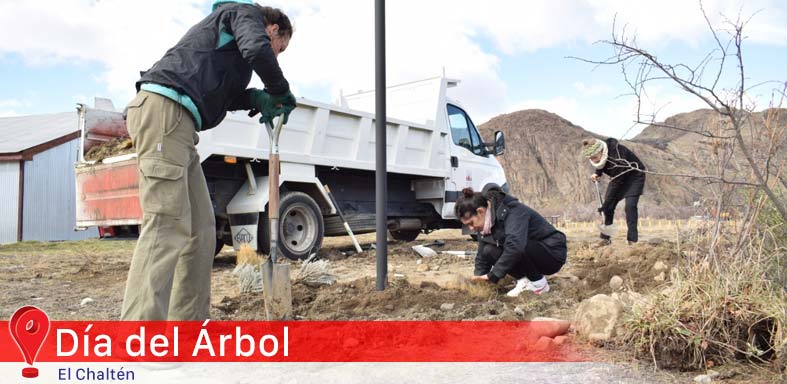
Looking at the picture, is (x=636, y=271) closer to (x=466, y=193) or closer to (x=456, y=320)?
(x=466, y=193)

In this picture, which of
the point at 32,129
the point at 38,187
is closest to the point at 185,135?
the point at 38,187

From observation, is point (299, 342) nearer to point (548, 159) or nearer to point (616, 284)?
point (616, 284)

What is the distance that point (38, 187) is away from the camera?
18.0 m

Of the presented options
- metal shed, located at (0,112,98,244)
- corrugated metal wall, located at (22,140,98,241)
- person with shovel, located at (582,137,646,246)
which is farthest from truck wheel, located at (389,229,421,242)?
metal shed, located at (0,112,98,244)

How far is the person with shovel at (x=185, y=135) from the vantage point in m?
2.59

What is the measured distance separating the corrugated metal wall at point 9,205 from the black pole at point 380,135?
17.3m

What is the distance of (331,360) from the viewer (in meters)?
2.65

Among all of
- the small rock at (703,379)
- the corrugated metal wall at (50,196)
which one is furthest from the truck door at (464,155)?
the corrugated metal wall at (50,196)

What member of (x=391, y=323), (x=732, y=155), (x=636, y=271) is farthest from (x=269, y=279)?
(x=636, y=271)

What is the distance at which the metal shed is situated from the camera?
17.4 m

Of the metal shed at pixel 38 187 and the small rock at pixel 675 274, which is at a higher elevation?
the metal shed at pixel 38 187

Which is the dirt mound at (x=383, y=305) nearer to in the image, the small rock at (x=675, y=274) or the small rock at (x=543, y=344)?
the small rock at (x=543, y=344)

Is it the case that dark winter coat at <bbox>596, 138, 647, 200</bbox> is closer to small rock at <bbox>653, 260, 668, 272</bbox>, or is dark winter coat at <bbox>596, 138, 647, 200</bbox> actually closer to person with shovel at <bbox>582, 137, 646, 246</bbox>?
person with shovel at <bbox>582, 137, 646, 246</bbox>

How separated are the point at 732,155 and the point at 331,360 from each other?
2.12 metres
